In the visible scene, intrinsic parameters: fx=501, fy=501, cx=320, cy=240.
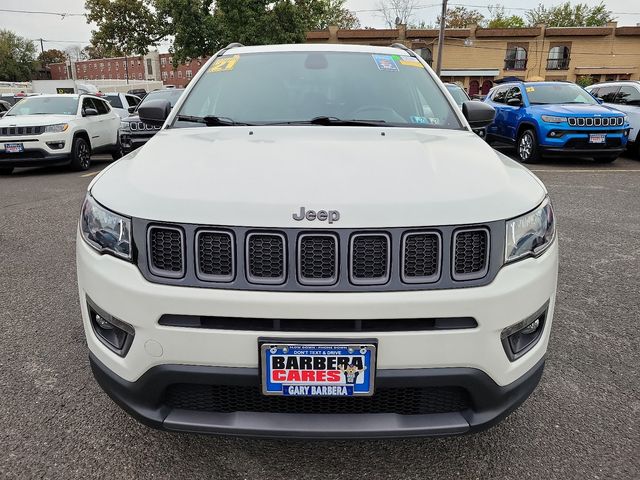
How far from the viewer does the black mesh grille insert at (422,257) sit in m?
1.62

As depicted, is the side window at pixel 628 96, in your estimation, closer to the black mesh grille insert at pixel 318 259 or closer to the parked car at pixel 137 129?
the parked car at pixel 137 129

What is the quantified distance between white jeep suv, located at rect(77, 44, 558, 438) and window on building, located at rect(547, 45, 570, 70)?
44695 mm

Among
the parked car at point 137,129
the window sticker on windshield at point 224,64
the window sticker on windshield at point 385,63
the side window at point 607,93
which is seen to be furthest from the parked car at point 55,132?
the side window at point 607,93

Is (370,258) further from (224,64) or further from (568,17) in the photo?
(568,17)

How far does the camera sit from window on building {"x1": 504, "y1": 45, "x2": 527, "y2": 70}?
40034 millimetres

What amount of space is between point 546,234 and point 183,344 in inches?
53.9

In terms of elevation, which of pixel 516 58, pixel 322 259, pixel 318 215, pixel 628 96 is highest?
pixel 516 58

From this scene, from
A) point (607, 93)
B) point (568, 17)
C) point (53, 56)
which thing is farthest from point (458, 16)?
point (53, 56)

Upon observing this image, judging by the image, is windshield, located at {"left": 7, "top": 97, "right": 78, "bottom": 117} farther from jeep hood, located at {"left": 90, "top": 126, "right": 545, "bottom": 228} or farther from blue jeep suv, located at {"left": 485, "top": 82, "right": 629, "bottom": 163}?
jeep hood, located at {"left": 90, "top": 126, "right": 545, "bottom": 228}

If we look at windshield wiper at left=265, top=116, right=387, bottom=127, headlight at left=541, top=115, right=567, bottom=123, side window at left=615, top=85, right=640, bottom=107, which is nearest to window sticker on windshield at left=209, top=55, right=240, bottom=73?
windshield wiper at left=265, top=116, right=387, bottom=127

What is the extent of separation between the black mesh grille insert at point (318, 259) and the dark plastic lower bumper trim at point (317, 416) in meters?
0.35

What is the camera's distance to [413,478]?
1.93 meters

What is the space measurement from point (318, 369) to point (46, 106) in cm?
1110

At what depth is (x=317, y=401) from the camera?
172 cm
